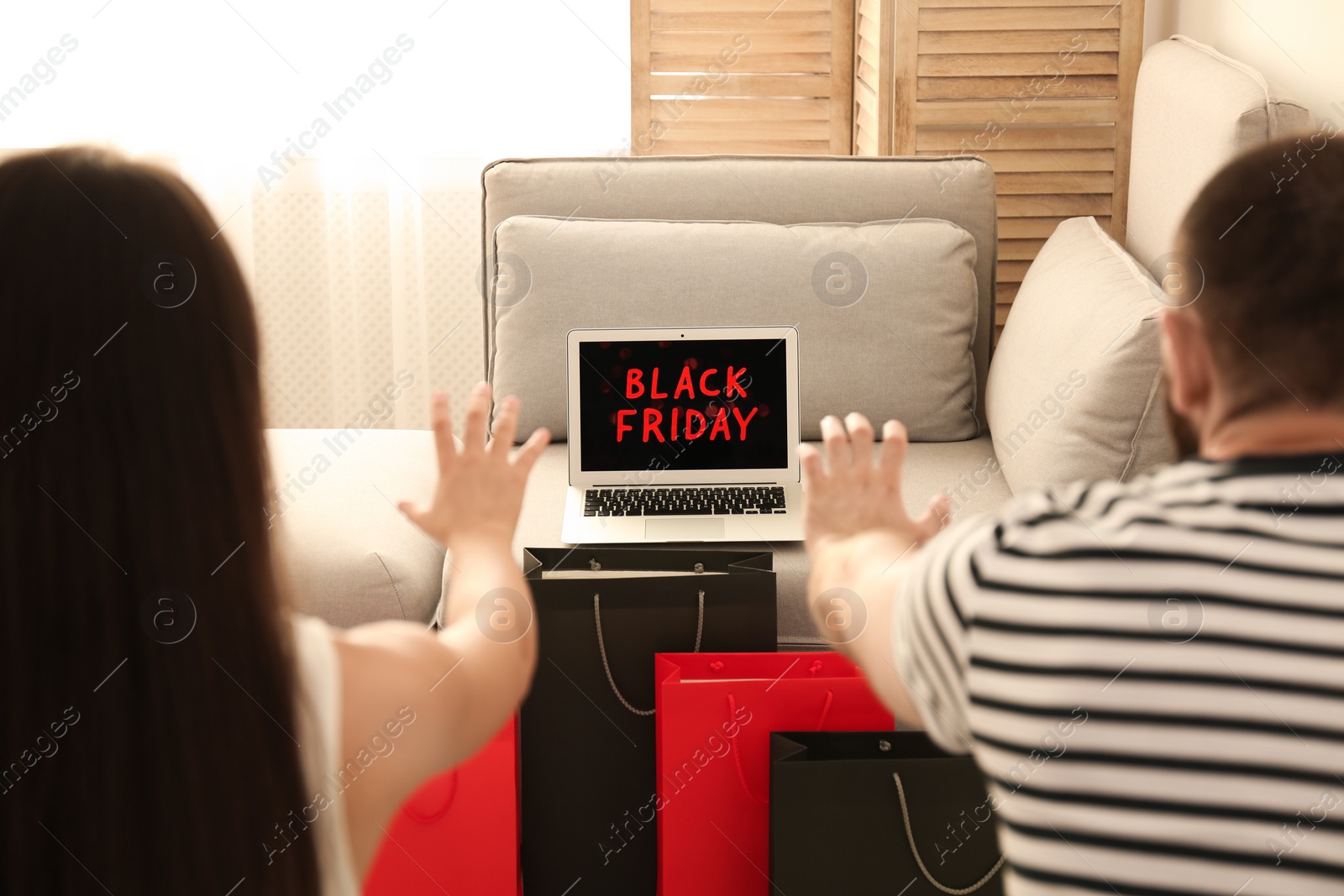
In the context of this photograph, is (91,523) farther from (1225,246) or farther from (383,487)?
(383,487)

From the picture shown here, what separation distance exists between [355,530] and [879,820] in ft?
2.68

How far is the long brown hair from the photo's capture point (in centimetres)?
59

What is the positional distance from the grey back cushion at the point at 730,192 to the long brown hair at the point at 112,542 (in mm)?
1575

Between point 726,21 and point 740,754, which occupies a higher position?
point 726,21

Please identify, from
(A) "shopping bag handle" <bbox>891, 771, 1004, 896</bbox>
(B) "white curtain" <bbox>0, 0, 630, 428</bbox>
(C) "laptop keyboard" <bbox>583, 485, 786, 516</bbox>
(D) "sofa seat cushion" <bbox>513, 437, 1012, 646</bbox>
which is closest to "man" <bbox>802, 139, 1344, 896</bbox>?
(A) "shopping bag handle" <bbox>891, 771, 1004, 896</bbox>

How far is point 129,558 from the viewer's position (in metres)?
0.60

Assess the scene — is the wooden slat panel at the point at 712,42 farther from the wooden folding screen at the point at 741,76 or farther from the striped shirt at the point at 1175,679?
the striped shirt at the point at 1175,679

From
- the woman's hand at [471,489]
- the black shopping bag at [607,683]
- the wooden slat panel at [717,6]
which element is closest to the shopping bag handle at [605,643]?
the black shopping bag at [607,683]

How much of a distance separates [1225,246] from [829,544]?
358 mm

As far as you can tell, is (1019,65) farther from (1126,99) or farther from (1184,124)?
(1184,124)

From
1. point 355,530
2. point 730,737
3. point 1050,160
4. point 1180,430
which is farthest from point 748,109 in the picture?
point 1180,430

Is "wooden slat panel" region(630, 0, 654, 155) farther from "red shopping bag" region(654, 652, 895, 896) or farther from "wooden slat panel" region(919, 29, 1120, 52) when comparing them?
"red shopping bag" region(654, 652, 895, 896)

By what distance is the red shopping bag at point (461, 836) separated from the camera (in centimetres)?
143

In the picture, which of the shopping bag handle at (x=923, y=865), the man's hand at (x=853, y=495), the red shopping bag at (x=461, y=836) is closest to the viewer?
the man's hand at (x=853, y=495)
